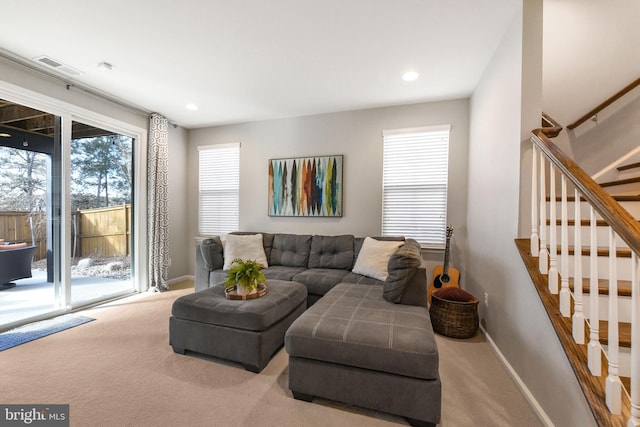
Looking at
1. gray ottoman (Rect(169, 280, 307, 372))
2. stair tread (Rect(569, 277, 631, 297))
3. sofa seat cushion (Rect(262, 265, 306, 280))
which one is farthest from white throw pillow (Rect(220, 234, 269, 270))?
stair tread (Rect(569, 277, 631, 297))

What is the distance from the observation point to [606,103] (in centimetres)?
265

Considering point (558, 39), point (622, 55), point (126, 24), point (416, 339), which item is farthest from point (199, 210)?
point (622, 55)

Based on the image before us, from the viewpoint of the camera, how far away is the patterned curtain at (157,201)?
12.8 feet

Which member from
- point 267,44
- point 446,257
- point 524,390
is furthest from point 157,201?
point 524,390

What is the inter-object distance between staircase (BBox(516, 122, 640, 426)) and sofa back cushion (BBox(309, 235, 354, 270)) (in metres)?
1.91

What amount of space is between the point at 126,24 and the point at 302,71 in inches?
59.3

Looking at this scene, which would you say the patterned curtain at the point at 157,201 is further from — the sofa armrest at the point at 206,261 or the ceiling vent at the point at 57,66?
the ceiling vent at the point at 57,66

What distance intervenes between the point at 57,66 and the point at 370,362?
3924 mm

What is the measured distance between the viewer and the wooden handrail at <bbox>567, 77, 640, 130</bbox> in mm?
2535

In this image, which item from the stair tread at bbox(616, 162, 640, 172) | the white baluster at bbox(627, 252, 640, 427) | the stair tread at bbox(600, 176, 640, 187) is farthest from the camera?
the stair tread at bbox(616, 162, 640, 172)

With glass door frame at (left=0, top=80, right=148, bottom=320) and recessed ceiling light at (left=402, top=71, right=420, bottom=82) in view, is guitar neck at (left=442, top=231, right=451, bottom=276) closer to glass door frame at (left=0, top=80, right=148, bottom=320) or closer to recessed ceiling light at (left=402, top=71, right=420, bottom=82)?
recessed ceiling light at (left=402, top=71, right=420, bottom=82)

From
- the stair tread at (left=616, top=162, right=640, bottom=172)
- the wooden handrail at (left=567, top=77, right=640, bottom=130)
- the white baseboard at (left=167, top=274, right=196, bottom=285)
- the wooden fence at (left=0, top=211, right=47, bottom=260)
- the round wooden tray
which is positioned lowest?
the white baseboard at (left=167, top=274, right=196, bottom=285)

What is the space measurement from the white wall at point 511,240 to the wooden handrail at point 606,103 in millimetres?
985

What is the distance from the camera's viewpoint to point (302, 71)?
9.18 feet
